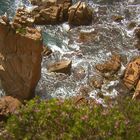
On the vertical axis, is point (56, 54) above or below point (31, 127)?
below

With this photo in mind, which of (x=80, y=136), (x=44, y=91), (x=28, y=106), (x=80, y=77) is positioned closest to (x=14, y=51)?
(x=44, y=91)

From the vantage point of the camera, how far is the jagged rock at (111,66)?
19125 millimetres

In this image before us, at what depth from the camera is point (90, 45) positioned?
68.5ft

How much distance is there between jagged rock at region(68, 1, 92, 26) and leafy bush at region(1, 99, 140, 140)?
12.8 meters

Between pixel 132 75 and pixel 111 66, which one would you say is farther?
pixel 111 66

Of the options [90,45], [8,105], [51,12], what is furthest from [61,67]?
[51,12]

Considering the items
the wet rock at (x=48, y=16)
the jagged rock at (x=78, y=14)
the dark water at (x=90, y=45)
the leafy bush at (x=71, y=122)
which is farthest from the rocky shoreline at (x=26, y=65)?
the leafy bush at (x=71, y=122)

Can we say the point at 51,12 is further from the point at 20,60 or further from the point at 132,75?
the point at 20,60

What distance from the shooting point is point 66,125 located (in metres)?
9.29

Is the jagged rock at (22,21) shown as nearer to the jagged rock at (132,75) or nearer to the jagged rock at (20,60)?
the jagged rock at (20,60)

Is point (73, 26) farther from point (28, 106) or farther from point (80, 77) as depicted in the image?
point (28, 106)

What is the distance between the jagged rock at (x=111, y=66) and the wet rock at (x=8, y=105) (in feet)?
14.2

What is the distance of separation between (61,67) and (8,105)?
3.51 metres

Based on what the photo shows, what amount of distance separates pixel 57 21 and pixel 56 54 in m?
2.76
